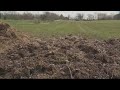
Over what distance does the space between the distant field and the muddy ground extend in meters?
0.21

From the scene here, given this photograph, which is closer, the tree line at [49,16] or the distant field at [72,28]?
the tree line at [49,16]

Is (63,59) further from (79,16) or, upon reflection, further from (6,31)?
(6,31)

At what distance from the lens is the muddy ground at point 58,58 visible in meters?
5.37

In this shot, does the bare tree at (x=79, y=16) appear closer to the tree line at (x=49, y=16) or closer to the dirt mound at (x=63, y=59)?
the tree line at (x=49, y=16)

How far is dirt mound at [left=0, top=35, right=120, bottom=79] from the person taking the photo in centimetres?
537

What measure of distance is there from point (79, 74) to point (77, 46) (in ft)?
4.88

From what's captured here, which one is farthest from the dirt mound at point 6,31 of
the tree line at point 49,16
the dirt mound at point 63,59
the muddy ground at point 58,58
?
the tree line at point 49,16

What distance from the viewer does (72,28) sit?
23.2ft

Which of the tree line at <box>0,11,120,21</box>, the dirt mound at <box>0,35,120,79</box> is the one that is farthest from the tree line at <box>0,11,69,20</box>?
the dirt mound at <box>0,35,120,79</box>

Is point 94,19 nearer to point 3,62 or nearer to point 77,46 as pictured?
point 77,46
